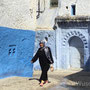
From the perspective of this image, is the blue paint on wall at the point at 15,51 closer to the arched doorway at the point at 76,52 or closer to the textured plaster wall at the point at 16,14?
the textured plaster wall at the point at 16,14

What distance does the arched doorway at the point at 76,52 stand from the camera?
14.0 m

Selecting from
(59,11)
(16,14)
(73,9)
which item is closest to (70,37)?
(73,9)

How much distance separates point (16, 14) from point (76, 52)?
640 cm

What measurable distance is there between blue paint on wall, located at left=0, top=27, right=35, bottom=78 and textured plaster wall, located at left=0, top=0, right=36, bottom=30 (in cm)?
52

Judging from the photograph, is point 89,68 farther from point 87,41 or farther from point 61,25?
point 61,25

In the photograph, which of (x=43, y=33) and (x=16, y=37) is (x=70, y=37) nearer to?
(x=43, y=33)

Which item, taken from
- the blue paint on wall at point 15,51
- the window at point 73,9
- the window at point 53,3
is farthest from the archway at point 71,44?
the blue paint on wall at point 15,51

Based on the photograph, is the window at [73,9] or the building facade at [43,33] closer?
the building facade at [43,33]

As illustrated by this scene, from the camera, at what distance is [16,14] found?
359 inches

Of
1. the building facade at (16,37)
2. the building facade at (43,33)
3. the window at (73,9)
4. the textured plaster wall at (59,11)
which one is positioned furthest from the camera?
the window at (73,9)

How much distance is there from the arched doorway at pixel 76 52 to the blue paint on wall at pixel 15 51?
5.55 meters

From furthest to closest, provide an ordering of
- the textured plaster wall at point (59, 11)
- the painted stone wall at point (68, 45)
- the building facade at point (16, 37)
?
the textured plaster wall at point (59, 11)
the painted stone wall at point (68, 45)
the building facade at point (16, 37)

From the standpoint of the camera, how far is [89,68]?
43.8 feet

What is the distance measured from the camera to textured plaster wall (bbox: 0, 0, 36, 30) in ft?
29.7
